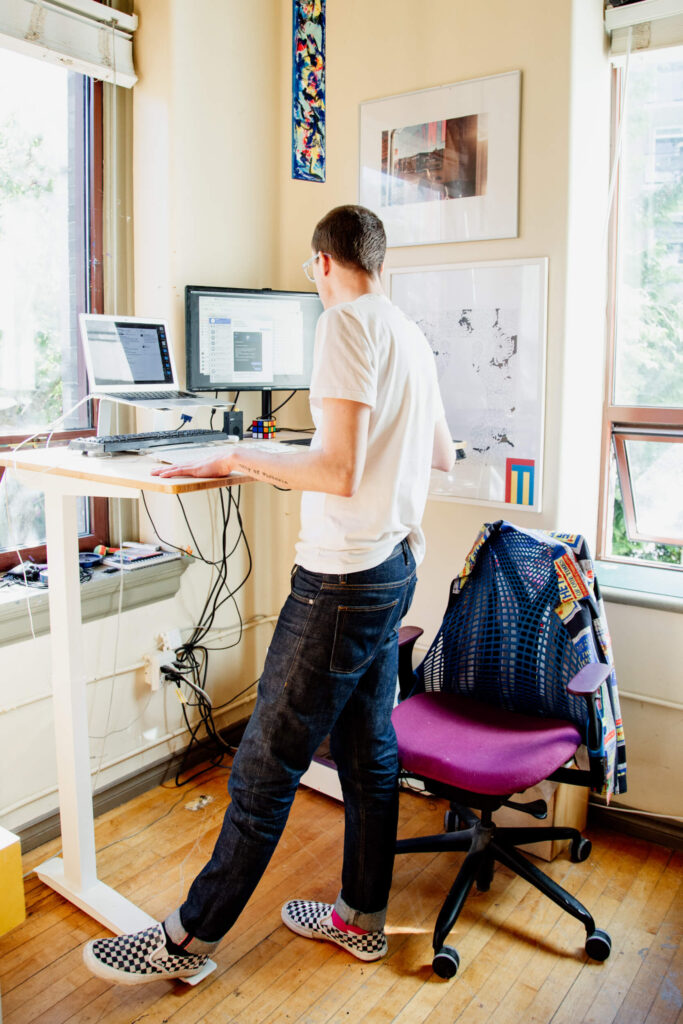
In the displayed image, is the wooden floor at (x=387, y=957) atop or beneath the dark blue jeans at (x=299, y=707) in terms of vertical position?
beneath

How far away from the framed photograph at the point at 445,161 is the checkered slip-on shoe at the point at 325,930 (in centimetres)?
178

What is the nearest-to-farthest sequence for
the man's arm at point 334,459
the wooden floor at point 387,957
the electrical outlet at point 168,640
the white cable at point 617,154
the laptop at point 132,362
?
the man's arm at point 334,459 < the wooden floor at point 387,957 < the laptop at point 132,362 < the white cable at point 617,154 < the electrical outlet at point 168,640

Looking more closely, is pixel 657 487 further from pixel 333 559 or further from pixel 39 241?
pixel 39 241

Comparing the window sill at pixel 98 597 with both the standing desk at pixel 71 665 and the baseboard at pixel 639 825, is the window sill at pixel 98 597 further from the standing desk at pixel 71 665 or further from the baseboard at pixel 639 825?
the baseboard at pixel 639 825

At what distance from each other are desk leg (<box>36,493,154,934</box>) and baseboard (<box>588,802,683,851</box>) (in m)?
1.31

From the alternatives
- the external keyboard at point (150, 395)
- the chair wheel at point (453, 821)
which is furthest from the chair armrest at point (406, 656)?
the external keyboard at point (150, 395)

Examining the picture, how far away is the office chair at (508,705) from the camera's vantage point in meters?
1.88

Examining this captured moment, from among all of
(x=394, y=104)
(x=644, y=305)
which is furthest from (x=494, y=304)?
(x=394, y=104)

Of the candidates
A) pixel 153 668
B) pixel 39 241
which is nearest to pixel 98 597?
pixel 153 668

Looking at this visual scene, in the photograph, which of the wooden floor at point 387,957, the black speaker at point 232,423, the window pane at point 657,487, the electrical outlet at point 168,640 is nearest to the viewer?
the wooden floor at point 387,957

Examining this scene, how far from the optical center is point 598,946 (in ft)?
6.27

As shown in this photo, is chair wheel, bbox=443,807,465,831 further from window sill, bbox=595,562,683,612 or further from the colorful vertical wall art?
the colorful vertical wall art

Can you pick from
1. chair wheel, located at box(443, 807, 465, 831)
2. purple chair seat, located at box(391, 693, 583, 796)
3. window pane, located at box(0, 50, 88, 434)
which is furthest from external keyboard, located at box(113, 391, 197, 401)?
chair wheel, located at box(443, 807, 465, 831)

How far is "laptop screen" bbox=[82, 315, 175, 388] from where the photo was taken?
2.12 meters
